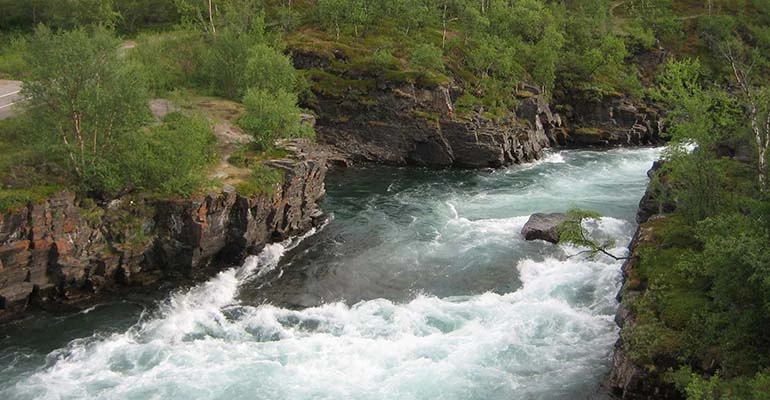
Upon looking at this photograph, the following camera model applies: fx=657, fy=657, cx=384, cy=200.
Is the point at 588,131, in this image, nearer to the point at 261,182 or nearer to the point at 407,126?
the point at 407,126

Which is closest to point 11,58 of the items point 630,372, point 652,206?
point 652,206

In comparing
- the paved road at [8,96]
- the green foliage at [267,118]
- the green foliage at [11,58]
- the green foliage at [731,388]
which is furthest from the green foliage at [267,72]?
the green foliage at [731,388]

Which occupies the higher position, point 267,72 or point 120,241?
point 267,72

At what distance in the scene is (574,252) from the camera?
143 feet

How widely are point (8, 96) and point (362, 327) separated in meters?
36.2

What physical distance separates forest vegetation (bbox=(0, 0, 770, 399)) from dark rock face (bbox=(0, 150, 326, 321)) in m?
1.31

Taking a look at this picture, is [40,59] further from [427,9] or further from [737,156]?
[427,9]

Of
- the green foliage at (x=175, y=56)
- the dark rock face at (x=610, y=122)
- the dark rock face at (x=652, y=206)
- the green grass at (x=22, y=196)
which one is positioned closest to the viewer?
the green grass at (x=22, y=196)

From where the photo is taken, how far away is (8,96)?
51156 mm

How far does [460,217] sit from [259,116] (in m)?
17.3

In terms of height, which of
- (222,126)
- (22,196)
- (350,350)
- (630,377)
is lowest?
(350,350)

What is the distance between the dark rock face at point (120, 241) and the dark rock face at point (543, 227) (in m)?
17.2

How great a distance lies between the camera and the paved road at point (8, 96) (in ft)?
151

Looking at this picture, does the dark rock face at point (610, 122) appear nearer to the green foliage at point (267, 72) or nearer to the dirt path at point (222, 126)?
the green foliage at point (267, 72)
